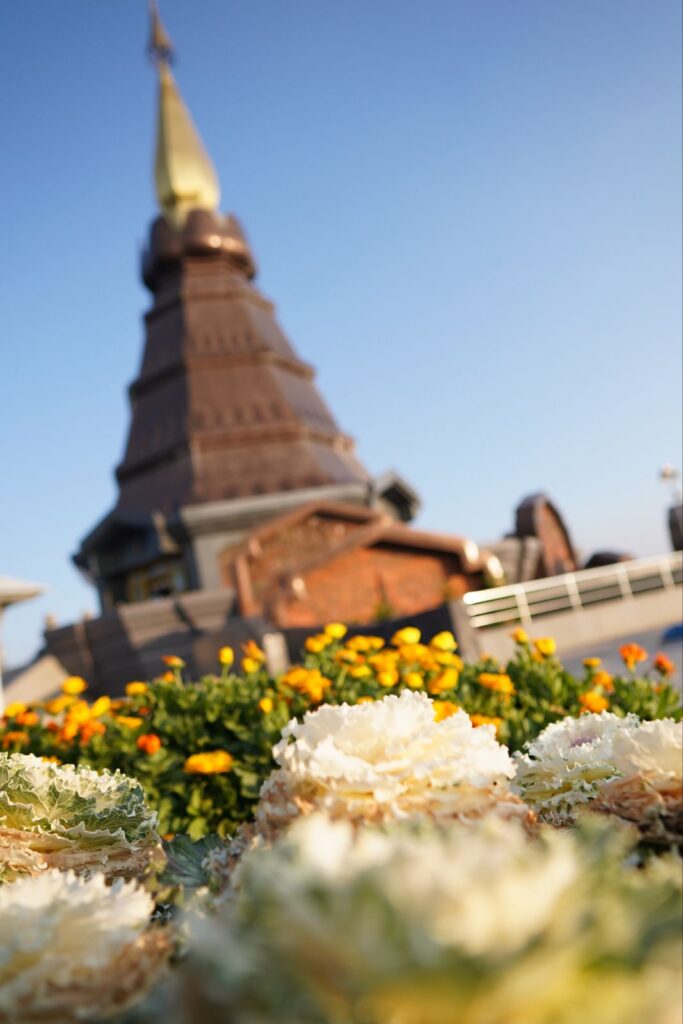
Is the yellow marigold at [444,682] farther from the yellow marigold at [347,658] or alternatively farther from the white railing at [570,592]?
the white railing at [570,592]

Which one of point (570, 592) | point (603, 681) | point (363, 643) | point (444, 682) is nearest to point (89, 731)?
point (363, 643)

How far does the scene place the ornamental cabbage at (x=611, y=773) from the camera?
1603 millimetres

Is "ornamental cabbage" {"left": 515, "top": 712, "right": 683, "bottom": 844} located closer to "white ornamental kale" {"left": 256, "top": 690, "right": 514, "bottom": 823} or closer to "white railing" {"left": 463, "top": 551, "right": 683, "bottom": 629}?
"white ornamental kale" {"left": 256, "top": 690, "right": 514, "bottom": 823}

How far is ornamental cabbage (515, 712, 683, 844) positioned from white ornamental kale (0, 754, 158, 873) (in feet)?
3.86

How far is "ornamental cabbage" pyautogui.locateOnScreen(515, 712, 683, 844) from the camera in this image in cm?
160

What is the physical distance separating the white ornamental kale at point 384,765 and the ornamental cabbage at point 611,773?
0.85 ft

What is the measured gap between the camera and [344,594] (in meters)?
18.9

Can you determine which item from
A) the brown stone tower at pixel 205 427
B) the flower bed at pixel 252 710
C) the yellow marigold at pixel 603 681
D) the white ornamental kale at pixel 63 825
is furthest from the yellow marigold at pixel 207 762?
the brown stone tower at pixel 205 427

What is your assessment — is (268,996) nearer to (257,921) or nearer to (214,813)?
(257,921)

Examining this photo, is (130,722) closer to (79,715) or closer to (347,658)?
(79,715)

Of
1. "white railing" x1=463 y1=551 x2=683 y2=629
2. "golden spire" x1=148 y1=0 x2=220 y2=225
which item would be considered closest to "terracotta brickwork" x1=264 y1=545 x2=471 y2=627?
"white railing" x1=463 y1=551 x2=683 y2=629

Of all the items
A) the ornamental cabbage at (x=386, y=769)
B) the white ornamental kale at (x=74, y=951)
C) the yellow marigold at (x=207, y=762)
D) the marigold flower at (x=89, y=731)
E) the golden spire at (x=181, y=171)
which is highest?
the golden spire at (x=181, y=171)

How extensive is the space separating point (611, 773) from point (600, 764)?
4 cm

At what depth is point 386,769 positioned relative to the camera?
168 cm
